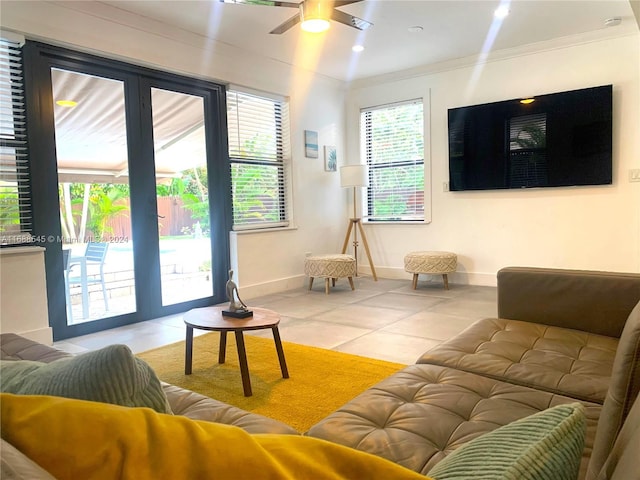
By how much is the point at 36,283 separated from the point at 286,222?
2.90 meters

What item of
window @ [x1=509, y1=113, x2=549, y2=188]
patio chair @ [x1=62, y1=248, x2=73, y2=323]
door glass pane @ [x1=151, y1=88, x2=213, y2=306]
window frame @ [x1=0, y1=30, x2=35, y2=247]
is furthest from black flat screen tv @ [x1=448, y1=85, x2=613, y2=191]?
window frame @ [x1=0, y1=30, x2=35, y2=247]

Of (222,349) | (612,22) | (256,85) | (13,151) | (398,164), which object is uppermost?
(612,22)

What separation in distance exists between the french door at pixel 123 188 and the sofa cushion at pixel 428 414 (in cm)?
313

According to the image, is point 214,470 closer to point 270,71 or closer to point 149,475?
point 149,475

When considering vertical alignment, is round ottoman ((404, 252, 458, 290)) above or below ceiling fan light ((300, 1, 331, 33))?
below

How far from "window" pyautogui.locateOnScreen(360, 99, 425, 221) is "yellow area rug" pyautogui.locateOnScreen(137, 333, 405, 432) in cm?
337

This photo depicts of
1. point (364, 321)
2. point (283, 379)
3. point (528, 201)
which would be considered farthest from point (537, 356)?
point (528, 201)

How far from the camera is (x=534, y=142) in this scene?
5086mm

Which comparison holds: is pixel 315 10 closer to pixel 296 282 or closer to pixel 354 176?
pixel 354 176

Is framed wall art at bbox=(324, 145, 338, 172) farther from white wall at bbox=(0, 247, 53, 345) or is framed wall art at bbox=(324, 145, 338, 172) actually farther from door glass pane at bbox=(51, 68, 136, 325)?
white wall at bbox=(0, 247, 53, 345)

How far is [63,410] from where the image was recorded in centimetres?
54

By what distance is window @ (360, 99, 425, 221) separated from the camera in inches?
238

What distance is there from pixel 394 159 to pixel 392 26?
6.85 ft

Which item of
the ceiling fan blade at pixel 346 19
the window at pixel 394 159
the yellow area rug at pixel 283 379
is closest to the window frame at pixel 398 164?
the window at pixel 394 159
